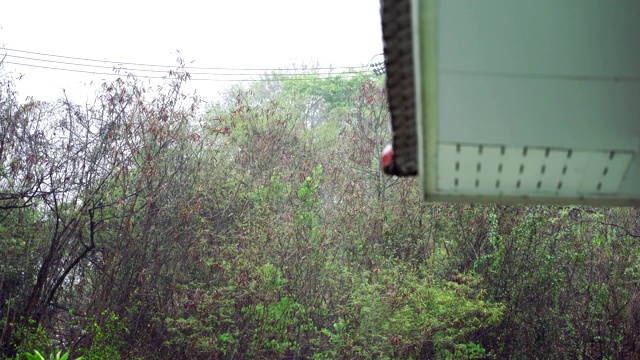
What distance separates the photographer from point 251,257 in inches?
333

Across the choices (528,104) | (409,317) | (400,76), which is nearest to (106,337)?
(409,317)

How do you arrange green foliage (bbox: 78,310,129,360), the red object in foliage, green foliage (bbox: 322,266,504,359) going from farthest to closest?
green foliage (bbox: 322,266,504,359) < green foliage (bbox: 78,310,129,360) < the red object in foliage

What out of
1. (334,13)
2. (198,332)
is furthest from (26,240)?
(334,13)

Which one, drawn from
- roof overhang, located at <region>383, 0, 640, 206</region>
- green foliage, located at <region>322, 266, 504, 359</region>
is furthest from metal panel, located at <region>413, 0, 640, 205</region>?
green foliage, located at <region>322, 266, 504, 359</region>

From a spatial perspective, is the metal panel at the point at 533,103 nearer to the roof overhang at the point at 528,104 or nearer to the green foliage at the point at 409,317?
the roof overhang at the point at 528,104

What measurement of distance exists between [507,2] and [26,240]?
7.60m

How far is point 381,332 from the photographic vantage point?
843cm

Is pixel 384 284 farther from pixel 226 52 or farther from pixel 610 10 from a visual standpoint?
pixel 226 52

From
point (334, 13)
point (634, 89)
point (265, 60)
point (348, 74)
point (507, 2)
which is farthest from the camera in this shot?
point (334, 13)

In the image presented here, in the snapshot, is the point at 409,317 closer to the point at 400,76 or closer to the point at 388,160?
the point at 388,160

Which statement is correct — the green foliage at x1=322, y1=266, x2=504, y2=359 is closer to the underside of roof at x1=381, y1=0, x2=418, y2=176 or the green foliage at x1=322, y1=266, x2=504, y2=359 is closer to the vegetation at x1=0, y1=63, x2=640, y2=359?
the vegetation at x1=0, y1=63, x2=640, y2=359

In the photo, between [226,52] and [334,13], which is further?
[334,13]

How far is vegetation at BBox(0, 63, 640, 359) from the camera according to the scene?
326 inches

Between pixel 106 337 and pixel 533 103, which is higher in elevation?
pixel 533 103
